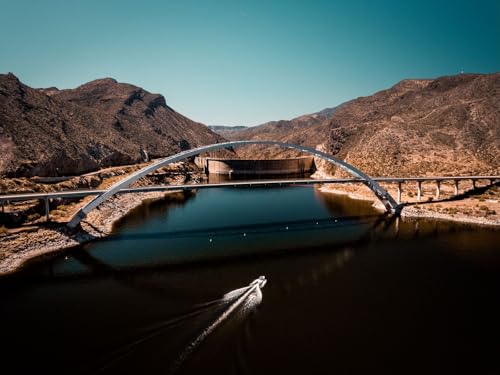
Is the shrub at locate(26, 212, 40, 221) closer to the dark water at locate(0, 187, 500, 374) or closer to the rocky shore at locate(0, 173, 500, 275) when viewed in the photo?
the rocky shore at locate(0, 173, 500, 275)

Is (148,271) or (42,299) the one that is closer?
(42,299)

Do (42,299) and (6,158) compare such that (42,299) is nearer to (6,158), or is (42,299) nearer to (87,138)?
(6,158)

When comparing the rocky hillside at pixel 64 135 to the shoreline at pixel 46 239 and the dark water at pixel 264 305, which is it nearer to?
the shoreline at pixel 46 239

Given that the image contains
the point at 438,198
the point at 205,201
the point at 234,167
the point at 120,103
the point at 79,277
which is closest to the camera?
the point at 79,277

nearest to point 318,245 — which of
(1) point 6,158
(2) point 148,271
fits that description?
(2) point 148,271

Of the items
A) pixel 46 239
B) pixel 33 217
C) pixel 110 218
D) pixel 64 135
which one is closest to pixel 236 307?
pixel 46 239

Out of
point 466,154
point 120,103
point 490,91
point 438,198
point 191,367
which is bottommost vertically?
point 191,367
